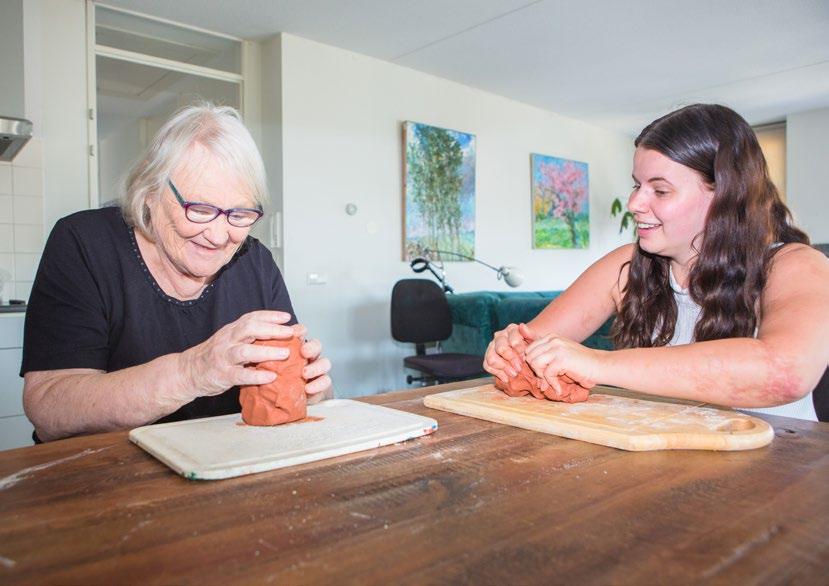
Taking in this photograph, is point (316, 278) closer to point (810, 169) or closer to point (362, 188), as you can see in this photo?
point (362, 188)

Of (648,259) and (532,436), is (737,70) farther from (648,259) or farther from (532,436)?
(532,436)

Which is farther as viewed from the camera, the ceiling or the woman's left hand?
the ceiling

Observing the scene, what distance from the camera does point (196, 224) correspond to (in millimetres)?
1210

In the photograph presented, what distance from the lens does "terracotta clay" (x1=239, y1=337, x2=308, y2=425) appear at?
3.30ft

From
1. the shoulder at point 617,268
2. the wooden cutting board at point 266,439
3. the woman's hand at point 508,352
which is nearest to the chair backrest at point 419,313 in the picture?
the shoulder at point 617,268

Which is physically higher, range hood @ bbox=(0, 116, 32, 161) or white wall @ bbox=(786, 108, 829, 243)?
white wall @ bbox=(786, 108, 829, 243)

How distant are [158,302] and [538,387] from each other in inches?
34.5

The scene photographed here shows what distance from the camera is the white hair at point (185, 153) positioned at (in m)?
1.21

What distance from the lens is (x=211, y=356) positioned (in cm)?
98

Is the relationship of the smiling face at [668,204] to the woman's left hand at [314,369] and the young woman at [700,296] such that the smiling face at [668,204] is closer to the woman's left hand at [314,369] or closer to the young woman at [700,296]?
the young woman at [700,296]

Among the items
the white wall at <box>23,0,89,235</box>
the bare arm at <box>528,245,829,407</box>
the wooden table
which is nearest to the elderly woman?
the wooden table

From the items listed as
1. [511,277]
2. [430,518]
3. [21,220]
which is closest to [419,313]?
[511,277]

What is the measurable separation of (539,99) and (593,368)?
5.39 metres

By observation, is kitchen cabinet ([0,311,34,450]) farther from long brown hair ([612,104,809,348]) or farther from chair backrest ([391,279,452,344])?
long brown hair ([612,104,809,348])
